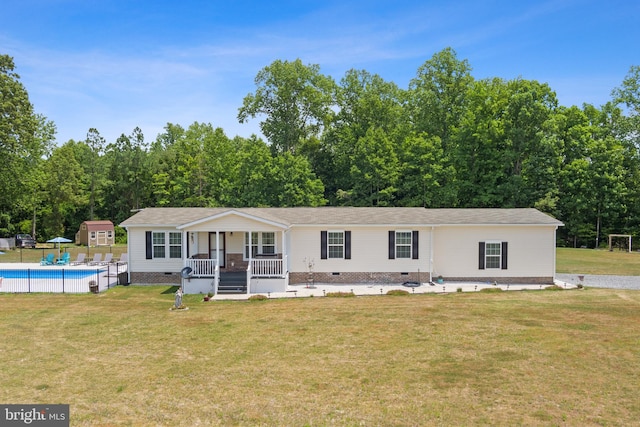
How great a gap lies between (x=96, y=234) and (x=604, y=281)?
42.0m

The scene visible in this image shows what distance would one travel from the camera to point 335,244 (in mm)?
23281

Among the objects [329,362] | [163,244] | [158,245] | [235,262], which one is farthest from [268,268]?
[329,362]

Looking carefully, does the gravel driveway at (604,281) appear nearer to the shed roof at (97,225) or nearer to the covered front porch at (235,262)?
the covered front porch at (235,262)

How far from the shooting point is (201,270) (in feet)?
70.3

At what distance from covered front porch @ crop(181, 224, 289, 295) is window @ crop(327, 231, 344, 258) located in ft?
7.71

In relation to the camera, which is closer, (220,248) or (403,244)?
(403,244)

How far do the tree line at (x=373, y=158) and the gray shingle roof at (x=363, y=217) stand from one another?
17.5 metres

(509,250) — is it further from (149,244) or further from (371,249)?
(149,244)

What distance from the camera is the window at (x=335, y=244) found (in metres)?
23.2

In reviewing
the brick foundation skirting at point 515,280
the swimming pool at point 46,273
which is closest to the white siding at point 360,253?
the brick foundation skirting at point 515,280

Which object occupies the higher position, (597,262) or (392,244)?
(392,244)

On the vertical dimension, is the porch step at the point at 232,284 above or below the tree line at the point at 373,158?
below

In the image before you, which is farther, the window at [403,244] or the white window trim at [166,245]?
the white window trim at [166,245]

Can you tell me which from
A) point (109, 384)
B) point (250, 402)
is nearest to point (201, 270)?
point (109, 384)
